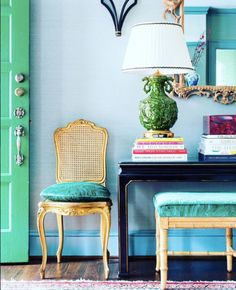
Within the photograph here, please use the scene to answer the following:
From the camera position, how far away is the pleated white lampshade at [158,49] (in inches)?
117

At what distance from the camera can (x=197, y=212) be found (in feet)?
8.83

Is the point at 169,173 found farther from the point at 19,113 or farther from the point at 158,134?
the point at 19,113

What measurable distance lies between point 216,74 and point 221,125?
413 mm

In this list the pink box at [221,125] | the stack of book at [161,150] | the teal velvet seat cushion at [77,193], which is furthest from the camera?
the pink box at [221,125]

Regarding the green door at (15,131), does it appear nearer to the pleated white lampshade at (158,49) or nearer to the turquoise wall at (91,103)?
the turquoise wall at (91,103)

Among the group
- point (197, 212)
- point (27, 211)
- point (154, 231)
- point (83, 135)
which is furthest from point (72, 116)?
point (197, 212)

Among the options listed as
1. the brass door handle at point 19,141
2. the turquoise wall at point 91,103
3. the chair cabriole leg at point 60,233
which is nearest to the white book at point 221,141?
the turquoise wall at point 91,103

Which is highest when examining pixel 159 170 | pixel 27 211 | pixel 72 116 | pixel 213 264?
pixel 72 116

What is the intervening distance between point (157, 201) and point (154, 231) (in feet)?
2.33

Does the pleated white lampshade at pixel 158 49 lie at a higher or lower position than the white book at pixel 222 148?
higher

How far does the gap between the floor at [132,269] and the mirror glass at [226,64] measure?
3.87 ft

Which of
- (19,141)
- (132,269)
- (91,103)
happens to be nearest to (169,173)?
(132,269)

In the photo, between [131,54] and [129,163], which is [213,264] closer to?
[129,163]

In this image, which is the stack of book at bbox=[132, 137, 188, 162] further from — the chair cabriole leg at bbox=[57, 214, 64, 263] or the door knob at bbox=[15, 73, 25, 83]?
the door knob at bbox=[15, 73, 25, 83]
